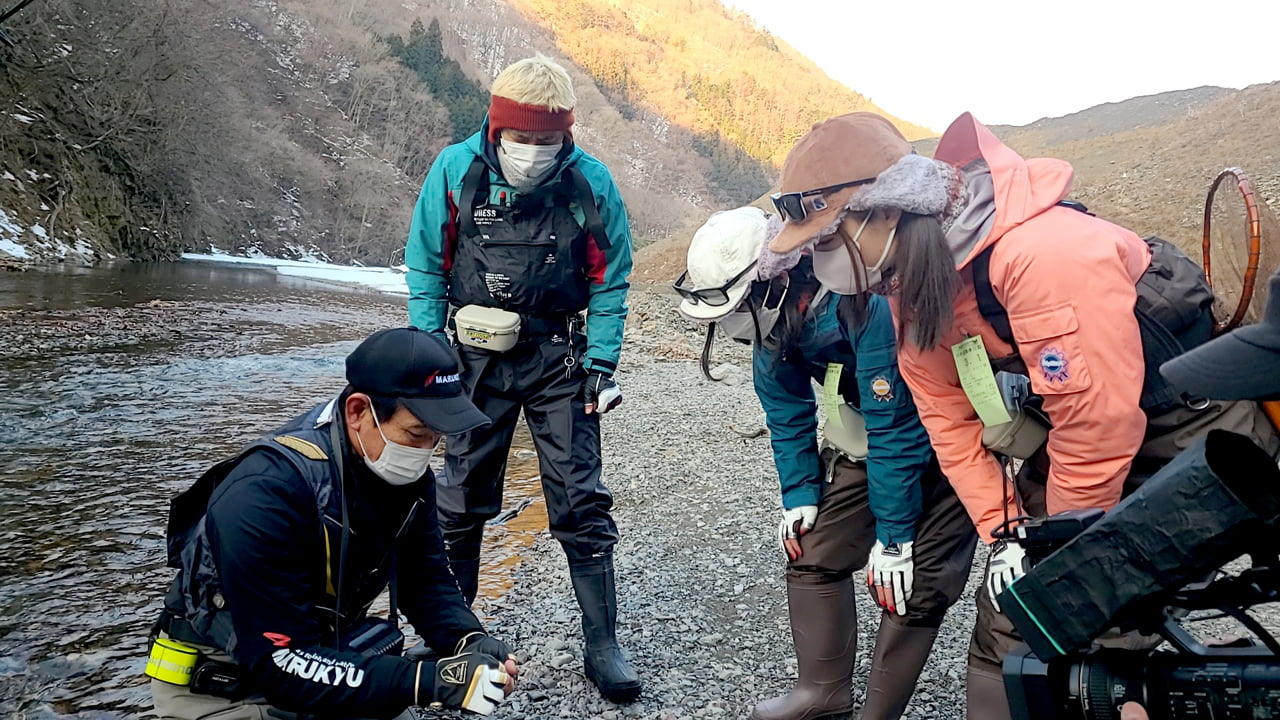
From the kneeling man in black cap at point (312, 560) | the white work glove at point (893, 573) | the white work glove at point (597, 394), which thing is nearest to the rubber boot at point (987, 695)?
the white work glove at point (893, 573)

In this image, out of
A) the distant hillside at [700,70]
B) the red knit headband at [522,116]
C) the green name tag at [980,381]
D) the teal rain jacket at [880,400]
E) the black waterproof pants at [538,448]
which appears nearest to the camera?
the green name tag at [980,381]

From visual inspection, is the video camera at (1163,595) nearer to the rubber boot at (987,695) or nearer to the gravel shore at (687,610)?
the rubber boot at (987,695)

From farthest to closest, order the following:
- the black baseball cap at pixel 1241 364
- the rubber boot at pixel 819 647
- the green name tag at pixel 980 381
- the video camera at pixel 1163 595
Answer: the rubber boot at pixel 819 647 < the green name tag at pixel 980 381 < the video camera at pixel 1163 595 < the black baseball cap at pixel 1241 364

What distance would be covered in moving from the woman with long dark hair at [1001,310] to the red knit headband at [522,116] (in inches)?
45.9

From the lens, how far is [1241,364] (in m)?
1.14

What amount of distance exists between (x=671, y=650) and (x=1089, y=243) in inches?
102

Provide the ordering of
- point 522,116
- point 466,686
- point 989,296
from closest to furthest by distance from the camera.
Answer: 1. point 989,296
2. point 466,686
3. point 522,116

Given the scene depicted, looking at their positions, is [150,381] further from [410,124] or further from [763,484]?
[410,124]

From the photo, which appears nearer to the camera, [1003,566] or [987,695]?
[1003,566]

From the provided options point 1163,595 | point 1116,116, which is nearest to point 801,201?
point 1163,595

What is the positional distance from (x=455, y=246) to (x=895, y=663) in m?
2.26

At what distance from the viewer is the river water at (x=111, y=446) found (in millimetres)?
3971

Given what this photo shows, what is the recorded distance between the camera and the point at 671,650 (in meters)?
3.96

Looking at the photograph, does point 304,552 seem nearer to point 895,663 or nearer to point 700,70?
point 895,663
